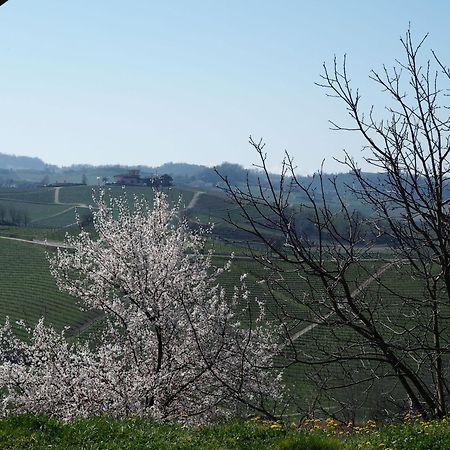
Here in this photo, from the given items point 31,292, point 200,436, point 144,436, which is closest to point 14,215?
point 31,292

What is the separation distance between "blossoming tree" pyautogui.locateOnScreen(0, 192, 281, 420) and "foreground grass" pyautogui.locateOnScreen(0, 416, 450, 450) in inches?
171

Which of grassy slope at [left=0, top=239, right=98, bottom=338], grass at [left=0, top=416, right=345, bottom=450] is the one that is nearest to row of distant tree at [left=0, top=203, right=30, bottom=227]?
grassy slope at [left=0, top=239, right=98, bottom=338]

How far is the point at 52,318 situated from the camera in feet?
131

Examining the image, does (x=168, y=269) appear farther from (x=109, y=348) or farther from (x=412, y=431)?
(x=412, y=431)

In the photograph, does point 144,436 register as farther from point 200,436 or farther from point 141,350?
point 141,350

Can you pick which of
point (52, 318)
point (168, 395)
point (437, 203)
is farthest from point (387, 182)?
point (52, 318)

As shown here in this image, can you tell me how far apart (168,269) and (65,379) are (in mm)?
2841

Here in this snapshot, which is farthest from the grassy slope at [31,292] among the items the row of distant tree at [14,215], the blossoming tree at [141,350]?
the row of distant tree at [14,215]

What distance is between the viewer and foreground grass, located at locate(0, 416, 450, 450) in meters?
5.83

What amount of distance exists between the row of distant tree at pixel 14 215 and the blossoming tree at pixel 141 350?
82891 mm

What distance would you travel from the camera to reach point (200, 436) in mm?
6371

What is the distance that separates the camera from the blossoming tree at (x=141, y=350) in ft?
39.1

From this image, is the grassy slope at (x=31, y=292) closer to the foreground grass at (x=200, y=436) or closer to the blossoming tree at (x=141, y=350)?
the blossoming tree at (x=141, y=350)

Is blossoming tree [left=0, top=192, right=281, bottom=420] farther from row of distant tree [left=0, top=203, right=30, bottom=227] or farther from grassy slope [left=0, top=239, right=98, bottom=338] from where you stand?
row of distant tree [left=0, top=203, right=30, bottom=227]
